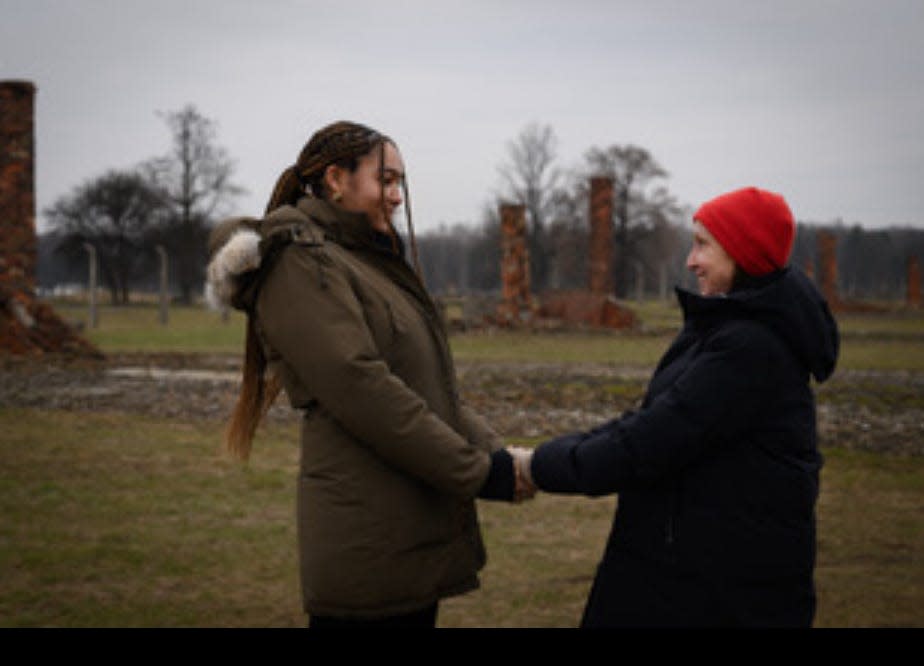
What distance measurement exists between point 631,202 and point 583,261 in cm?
509

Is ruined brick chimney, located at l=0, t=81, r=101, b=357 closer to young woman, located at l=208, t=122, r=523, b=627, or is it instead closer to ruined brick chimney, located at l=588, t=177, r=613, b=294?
young woman, located at l=208, t=122, r=523, b=627

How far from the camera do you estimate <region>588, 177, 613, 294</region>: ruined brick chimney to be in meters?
30.8

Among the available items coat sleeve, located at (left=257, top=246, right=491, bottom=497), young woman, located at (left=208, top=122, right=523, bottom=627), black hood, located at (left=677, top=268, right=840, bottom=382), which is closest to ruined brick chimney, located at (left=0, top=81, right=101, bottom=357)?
young woman, located at (left=208, top=122, right=523, bottom=627)

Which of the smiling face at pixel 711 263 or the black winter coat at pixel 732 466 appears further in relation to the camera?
the smiling face at pixel 711 263

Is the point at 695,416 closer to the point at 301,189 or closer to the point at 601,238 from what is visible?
the point at 301,189

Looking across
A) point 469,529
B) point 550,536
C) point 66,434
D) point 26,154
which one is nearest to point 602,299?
point 26,154

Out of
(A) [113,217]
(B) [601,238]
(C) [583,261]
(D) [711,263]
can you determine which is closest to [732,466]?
(D) [711,263]

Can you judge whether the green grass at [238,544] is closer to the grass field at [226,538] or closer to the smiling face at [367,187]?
the grass field at [226,538]

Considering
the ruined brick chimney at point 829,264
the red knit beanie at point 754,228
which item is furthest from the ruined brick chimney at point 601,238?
the red knit beanie at point 754,228

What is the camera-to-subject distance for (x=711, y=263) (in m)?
2.32

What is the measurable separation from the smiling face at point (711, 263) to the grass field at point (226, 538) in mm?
2564

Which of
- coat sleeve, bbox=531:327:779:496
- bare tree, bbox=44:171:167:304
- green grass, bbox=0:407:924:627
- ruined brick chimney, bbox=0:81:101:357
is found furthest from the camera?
bare tree, bbox=44:171:167:304

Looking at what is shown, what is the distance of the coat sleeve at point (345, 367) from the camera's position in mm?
2240

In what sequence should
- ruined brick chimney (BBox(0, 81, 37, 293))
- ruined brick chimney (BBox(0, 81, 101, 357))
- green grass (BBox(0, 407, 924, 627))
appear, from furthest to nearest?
1. ruined brick chimney (BBox(0, 81, 37, 293))
2. ruined brick chimney (BBox(0, 81, 101, 357))
3. green grass (BBox(0, 407, 924, 627))
